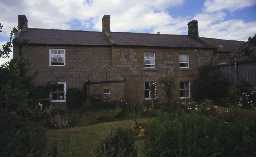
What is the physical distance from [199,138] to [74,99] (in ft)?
68.4

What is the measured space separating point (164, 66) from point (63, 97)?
422 inches

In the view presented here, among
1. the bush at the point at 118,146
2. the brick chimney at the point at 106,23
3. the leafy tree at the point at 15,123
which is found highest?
the brick chimney at the point at 106,23

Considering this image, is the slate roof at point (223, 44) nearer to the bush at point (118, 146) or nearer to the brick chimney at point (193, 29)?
the brick chimney at point (193, 29)

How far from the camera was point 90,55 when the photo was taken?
96.8ft

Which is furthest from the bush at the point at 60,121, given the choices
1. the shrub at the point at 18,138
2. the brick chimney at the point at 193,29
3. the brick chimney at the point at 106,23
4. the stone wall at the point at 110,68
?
the brick chimney at the point at 193,29

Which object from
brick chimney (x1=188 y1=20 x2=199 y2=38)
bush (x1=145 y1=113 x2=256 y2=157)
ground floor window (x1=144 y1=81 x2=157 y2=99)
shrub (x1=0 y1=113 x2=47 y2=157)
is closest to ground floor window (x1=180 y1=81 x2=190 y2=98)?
ground floor window (x1=144 y1=81 x2=157 y2=99)

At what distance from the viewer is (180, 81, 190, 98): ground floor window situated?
106ft

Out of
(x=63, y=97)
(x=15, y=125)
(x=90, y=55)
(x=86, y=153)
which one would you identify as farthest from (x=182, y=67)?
(x=15, y=125)

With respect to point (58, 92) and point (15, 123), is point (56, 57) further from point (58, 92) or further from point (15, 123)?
point (15, 123)

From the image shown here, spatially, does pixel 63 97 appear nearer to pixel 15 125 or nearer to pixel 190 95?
pixel 190 95

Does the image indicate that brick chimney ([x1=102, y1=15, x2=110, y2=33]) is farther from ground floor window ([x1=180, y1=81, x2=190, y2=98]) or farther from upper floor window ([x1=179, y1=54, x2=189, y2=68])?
ground floor window ([x1=180, y1=81, x2=190, y2=98])

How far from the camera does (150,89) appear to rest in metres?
31.0

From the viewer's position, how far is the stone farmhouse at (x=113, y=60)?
92.0 feet

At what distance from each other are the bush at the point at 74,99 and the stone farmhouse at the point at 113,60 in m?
0.85
